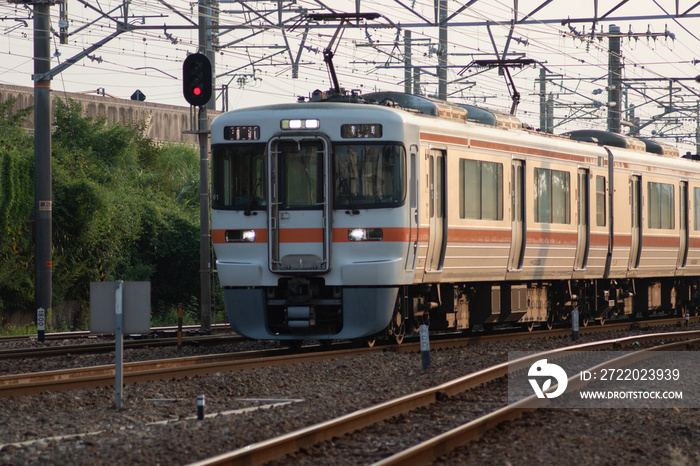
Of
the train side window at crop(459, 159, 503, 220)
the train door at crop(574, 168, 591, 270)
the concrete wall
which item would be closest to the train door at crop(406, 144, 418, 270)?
the train side window at crop(459, 159, 503, 220)

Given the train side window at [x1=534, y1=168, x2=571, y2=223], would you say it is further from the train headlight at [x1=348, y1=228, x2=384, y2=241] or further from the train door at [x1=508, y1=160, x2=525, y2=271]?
the train headlight at [x1=348, y1=228, x2=384, y2=241]

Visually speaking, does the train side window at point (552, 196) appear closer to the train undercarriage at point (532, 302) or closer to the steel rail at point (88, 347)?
the train undercarriage at point (532, 302)

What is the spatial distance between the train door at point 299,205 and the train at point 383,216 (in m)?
0.02

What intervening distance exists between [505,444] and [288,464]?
5.83 feet

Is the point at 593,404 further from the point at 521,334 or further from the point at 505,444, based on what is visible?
the point at 521,334

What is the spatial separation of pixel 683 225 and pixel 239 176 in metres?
12.5

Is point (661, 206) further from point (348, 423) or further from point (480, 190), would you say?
point (348, 423)

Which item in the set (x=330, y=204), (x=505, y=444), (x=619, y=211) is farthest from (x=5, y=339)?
(x=505, y=444)

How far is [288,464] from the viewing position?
25.0ft

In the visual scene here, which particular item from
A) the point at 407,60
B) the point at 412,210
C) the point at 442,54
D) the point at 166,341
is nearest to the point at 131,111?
the point at 407,60

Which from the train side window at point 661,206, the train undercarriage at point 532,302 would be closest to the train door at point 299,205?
the train undercarriage at point 532,302

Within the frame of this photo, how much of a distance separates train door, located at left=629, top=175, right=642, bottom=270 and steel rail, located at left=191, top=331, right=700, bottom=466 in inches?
350

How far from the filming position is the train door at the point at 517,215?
1756cm

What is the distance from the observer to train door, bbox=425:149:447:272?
50.8 ft
